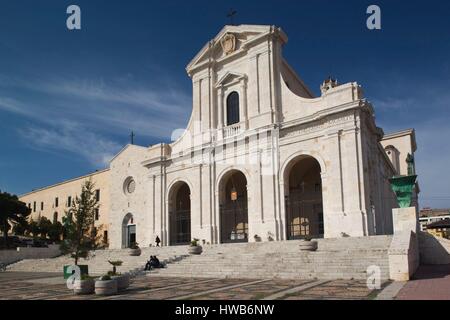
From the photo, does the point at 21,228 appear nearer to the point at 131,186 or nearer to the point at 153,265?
the point at 131,186

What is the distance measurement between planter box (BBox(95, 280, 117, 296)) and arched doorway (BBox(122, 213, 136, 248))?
1082 inches

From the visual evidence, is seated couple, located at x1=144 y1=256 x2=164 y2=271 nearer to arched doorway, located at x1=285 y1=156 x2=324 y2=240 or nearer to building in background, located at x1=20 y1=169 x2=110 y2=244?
arched doorway, located at x1=285 y1=156 x2=324 y2=240

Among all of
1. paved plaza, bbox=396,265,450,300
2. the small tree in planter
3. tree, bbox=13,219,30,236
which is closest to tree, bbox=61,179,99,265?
the small tree in planter

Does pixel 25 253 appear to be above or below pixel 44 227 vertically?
below

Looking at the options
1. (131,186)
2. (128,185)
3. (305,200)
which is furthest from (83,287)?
(128,185)

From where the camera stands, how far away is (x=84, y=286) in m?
13.9

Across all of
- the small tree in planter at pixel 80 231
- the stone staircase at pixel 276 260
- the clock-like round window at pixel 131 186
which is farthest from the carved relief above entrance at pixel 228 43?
the small tree in planter at pixel 80 231

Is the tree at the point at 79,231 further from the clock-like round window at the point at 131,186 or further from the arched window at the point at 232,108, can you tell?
the clock-like round window at the point at 131,186

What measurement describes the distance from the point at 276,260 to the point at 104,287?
8.68m

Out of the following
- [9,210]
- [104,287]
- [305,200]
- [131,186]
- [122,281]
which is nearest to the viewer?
[104,287]

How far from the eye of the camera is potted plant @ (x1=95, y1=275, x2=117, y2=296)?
13.7 meters
